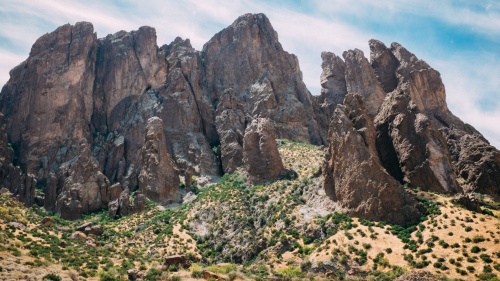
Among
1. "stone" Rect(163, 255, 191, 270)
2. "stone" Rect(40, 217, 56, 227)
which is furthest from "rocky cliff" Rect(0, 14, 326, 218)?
"stone" Rect(163, 255, 191, 270)

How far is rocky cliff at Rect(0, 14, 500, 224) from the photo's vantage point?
70.1 m

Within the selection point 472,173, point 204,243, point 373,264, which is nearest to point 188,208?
point 204,243

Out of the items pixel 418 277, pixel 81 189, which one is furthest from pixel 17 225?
pixel 418 277

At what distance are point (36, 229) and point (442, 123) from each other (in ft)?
278

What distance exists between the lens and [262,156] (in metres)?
87.9

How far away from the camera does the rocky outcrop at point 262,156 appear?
285 ft

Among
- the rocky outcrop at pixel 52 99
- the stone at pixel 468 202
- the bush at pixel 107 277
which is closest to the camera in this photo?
the bush at pixel 107 277

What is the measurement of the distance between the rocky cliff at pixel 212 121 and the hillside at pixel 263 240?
4264 millimetres

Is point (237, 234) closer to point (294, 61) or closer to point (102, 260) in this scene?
point (102, 260)

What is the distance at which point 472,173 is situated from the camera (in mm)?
76188

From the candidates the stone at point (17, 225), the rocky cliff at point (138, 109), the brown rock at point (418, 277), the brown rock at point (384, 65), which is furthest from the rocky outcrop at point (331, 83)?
the brown rock at point (418, 277)

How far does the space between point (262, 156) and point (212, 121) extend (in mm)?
31801

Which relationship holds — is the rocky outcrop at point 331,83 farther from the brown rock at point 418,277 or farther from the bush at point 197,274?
the brown rock at point 418,277

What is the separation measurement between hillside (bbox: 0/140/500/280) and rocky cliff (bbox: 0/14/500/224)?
4264mm
